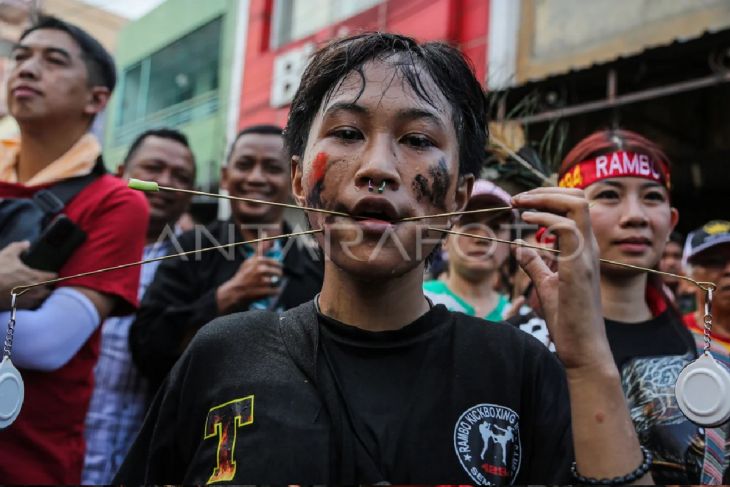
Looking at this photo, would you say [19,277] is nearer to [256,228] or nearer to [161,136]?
[256,228]

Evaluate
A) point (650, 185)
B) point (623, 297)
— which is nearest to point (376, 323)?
point (623, 297)

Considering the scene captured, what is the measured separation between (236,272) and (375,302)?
5.61ft

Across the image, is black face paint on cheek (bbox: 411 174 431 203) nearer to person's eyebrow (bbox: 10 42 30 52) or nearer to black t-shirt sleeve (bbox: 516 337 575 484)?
black t-shirt sleeve (bbox: 516 337 575 484)

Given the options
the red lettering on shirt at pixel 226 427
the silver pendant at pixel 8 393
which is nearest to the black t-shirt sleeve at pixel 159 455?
the red lettering on shirt at pixel 226 427

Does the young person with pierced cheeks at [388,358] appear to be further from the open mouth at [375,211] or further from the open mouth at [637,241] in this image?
the open mouth at [637,241]

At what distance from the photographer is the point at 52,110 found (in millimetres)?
2855

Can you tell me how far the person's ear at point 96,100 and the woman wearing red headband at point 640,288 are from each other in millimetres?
1960

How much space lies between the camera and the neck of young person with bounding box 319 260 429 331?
173 cm

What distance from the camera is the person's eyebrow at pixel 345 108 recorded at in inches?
67.4

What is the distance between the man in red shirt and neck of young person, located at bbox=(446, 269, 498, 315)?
1.58 m

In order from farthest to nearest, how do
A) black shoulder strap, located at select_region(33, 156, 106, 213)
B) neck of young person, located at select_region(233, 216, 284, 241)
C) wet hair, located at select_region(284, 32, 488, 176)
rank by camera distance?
neck of young person, located at select_region(233, 216, 284, 241)
black shoulder strap, located at select_region(33, 156, 106, 213)
wet hair, located at select_region(284, 32, 488, 176)

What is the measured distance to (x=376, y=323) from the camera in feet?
5.67

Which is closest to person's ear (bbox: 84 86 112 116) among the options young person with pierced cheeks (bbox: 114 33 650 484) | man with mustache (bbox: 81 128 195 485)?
man with mustache (bbox: 81 128 195 485)

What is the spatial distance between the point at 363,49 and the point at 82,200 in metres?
1.35
